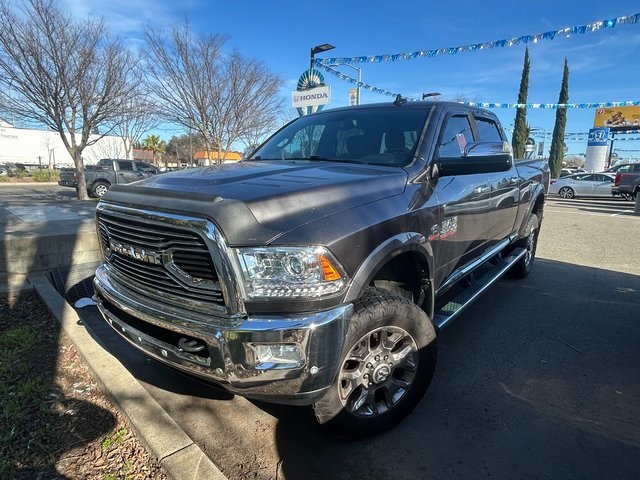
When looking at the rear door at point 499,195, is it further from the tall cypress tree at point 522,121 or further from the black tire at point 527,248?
the tall cypress tree at point 522,121

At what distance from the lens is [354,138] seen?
3.35 metres

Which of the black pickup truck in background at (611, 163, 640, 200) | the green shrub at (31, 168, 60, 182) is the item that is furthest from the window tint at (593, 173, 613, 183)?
the green shrub at (31, 168, 60, 182)

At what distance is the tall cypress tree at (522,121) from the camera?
34469mm

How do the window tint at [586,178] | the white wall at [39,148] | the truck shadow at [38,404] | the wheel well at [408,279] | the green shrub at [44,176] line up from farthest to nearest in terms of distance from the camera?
the white wall at [39,148] → the green shrub at [44,176] → the window tint at [586,178] → the wheel well at [408,279] → the truck shadow at [38,404]

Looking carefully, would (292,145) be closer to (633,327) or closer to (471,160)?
(471,160)

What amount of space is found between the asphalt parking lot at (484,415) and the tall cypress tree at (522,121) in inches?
1360

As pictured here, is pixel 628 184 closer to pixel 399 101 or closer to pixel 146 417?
pixel 399 101

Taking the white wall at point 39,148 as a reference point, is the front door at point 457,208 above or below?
below

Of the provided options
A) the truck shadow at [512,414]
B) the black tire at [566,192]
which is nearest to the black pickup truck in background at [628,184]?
the black tire at [566,192]

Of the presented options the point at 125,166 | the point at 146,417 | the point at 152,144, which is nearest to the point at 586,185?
the point at 125,166

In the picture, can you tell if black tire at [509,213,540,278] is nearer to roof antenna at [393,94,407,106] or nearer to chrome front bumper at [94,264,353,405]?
roof antenna at [393,94,407,106]

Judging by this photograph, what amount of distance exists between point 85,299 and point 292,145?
2.75m

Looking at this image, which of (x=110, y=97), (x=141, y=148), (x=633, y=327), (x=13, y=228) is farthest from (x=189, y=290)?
(x=141, y=148)

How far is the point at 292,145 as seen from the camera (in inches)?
146
